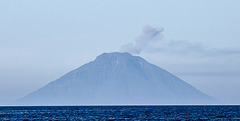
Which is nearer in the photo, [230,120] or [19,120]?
[230,120]

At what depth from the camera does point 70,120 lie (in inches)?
4353

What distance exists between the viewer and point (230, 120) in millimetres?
106312

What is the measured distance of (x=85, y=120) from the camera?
110188 mm

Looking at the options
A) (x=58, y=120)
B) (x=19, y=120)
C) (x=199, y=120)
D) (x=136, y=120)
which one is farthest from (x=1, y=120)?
(x=199, y=120)

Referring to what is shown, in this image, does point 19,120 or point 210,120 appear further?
point 19,120

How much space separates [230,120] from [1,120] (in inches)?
1885

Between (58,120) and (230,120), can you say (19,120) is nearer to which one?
(58,120)

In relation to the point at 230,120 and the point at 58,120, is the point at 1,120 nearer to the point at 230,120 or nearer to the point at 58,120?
the point at 58,120

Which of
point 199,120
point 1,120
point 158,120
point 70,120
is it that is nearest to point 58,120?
point 70,120

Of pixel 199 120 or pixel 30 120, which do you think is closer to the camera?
pixel 199 120

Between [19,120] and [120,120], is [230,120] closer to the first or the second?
[120,120]

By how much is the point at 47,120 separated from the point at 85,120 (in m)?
8.83

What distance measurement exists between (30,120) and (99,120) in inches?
615

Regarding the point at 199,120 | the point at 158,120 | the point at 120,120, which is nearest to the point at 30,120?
the point at 120,120
